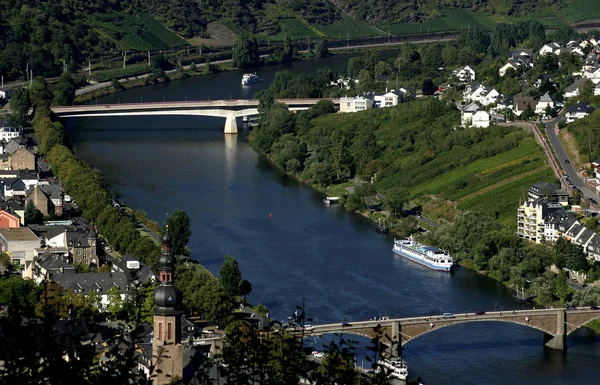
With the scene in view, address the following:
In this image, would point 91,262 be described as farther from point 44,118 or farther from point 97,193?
point 44,118

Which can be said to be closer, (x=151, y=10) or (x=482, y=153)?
(x=482, y=153)

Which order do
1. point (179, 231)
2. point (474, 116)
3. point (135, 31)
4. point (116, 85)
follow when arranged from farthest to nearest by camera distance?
point (135, 31) < point (116, 85) < point (474, 116) < point (179, 231)

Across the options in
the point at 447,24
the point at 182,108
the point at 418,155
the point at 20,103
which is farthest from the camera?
the point at 447,24

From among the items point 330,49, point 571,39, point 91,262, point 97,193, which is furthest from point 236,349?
point 330,49

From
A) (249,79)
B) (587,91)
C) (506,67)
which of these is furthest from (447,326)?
(249,79)

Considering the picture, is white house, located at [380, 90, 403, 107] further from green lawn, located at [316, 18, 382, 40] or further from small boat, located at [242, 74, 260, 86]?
green lawn, located at [316, 18, 382, 40]

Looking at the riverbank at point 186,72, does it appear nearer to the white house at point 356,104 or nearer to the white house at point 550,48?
the white house at point 356,104

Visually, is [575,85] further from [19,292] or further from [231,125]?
[19,292]
